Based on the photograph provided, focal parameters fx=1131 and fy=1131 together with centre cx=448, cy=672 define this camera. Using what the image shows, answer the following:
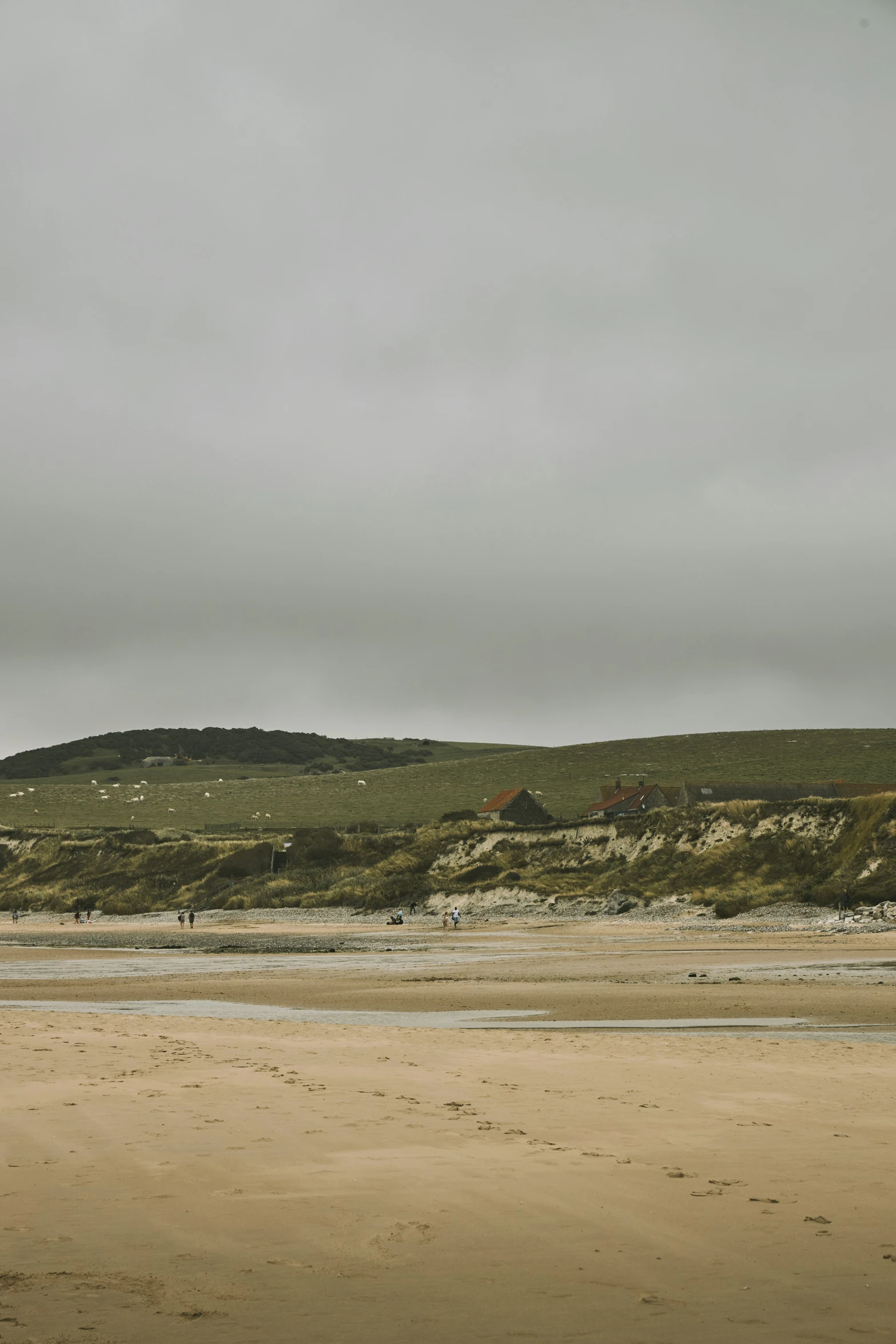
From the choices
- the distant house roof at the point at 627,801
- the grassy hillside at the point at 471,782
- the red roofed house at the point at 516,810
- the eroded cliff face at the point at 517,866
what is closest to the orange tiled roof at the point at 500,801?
the red roofed house at the point at 516,810

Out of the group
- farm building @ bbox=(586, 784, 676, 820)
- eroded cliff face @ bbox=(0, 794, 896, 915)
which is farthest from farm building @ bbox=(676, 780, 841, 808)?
eroded cliff face @ bbox=(0, 794, 896, 915)

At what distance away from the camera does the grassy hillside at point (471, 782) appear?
11194cm

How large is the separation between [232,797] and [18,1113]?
125m

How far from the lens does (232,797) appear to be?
438 feet

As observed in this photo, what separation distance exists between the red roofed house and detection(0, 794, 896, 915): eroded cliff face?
10.4 meters

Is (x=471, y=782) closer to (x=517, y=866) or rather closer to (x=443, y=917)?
(x=517, y=866)

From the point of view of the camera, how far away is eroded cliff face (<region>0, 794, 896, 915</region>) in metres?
53.1

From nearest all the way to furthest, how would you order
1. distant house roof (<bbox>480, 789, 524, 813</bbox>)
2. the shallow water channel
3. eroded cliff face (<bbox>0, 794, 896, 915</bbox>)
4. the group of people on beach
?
the shallow water channel → eroded cliff face (<bbox>0, 794, 896, 915</bbox>) → the group of people on beach → distant house roof (<bbox>480, 789, 524, 813</bbox>)

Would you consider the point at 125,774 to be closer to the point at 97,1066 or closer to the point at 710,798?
the point at 710,798

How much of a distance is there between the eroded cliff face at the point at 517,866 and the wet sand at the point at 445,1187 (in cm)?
3679

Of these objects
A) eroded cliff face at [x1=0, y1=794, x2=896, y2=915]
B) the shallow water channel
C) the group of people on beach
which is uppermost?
the shallow water channel

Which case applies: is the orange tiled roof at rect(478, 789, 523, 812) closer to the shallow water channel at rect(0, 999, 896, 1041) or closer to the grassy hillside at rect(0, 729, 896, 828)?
the grassy hillside at rect(0, 729, 896, 828)

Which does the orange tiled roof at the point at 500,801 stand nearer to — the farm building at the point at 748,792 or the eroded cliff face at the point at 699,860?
the farm building at the point at 748,792

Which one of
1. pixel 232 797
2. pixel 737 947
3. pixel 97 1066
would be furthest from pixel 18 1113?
pixel 232 797
